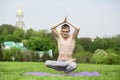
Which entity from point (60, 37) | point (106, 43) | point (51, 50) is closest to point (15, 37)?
point (51, 50)

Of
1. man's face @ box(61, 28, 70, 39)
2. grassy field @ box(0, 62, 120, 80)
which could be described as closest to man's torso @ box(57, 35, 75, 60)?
man's face @ box(61, 28, 70, 39)

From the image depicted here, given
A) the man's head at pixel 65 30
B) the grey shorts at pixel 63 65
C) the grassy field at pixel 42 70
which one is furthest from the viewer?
the man's head at pixel 65 30

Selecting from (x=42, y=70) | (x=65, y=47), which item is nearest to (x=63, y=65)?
(x=65, y=47)

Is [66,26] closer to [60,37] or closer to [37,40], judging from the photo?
[60,37]

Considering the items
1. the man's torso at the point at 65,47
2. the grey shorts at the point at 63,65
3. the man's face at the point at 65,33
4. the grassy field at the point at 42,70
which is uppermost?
the man's face at the point at 65,33

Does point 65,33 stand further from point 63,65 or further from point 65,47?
point 63,65

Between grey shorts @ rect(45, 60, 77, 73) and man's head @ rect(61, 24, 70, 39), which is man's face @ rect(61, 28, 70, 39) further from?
grey shorts @ rect(45, 60, 77, 73)

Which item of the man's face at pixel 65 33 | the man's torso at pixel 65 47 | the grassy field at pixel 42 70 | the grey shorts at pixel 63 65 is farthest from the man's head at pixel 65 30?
the grassy field at pixel 42 70

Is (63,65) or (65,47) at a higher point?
(65,47)

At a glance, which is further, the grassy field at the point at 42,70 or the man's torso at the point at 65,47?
the man's torso at the point at 65,47

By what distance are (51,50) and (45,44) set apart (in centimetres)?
502

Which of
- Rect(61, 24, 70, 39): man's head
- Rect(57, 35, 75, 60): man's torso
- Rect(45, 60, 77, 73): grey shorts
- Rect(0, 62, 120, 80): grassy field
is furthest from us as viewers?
Rect(57, 35, 75, 60): man's torso

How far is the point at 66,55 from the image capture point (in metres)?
12.0

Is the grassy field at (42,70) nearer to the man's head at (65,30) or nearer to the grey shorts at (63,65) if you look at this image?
the grey shorts at (63,65)
